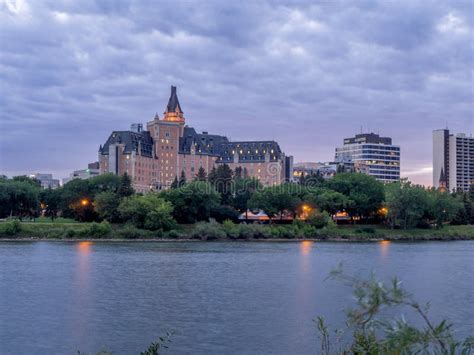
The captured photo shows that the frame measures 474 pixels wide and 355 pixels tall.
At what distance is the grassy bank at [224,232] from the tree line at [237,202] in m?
2.27

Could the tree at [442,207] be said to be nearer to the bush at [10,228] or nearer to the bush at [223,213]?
the bush at [223,213]

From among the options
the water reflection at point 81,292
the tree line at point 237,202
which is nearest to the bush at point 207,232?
the tree line at point 237,202

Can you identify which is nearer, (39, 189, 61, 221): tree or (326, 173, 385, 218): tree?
(326, 173, 385, 218): tree

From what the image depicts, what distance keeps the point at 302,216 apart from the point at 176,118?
89518 mm

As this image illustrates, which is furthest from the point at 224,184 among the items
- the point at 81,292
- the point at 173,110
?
the point at 81,292

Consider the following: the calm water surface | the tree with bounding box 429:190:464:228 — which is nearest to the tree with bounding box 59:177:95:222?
the calm water surface

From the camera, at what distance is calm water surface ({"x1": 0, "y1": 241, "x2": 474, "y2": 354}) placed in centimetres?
2542

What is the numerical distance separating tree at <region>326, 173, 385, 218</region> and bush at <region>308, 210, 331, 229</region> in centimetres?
829

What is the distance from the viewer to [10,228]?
82438 millimetres

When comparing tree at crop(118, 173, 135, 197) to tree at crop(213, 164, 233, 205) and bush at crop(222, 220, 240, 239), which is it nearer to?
bush at crop(222, 220, 240, 239)

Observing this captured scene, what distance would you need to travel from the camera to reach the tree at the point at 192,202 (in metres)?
93.4

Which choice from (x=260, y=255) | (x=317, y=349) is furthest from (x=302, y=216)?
(x=317, y=349)

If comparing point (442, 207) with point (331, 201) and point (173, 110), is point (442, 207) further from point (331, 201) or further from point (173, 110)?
point (173, 110)

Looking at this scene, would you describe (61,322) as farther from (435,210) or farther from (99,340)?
(435,210)
